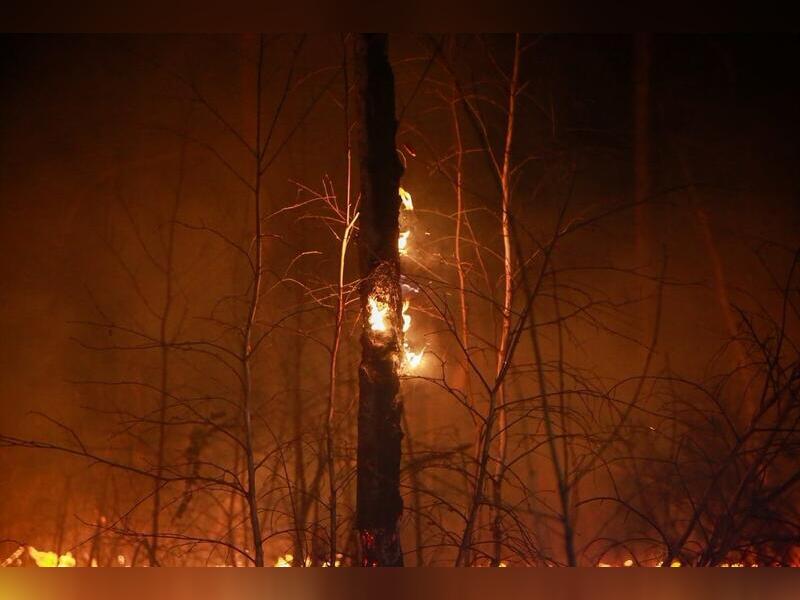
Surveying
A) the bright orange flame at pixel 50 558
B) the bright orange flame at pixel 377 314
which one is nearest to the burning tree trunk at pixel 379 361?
the bright orange flame at pixel 377 314

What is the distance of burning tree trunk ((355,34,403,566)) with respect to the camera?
3176 mm

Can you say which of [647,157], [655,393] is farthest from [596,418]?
[647,157]

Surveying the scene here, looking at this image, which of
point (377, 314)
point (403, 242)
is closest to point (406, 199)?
point (403, 242)

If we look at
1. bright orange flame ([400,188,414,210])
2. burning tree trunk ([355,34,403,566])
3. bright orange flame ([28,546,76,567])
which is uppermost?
bright orange flame ([400,188,414,210])

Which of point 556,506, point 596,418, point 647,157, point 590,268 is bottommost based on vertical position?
point 556,506

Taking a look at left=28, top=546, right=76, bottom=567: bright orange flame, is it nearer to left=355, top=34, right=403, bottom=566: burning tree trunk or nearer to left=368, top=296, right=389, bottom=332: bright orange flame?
left=355, top=34, right=403, bottom=566: burning tree trunk

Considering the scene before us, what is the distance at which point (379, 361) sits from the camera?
Answer: 318cm

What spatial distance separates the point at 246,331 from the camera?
3.31m

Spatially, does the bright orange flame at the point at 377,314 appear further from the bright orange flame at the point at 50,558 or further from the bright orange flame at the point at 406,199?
the bright orange flame at the point at 50,558

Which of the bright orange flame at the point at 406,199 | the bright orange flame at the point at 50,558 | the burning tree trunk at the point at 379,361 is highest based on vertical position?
the bright orange flame at the point at 406,199

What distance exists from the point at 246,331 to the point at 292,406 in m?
0.35

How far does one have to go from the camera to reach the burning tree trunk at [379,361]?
3176 millimetres

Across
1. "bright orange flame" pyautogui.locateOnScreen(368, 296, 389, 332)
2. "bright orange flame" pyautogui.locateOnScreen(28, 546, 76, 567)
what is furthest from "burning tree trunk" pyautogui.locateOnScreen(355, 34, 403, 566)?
"bright orange flame" pyautogui.locateOnScreen(28, 546, 76, 567)

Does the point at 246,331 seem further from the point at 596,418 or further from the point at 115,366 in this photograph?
the point at 596,418
